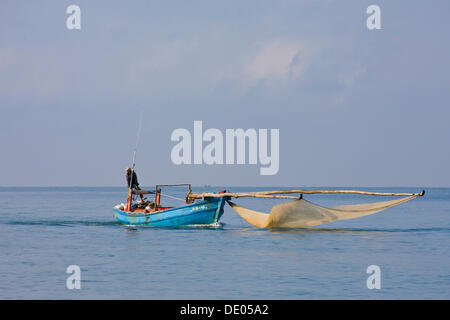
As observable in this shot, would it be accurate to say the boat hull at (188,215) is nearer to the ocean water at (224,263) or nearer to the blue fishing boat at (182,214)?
the blue fishing boat at (182,214)

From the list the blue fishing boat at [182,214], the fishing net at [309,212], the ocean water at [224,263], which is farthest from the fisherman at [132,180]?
the fishing net at [309,212]

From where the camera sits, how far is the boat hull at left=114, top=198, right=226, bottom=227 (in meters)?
28.1

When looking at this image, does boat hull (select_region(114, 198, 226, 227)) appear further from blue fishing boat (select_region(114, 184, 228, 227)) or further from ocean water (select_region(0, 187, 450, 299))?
ocean water (select_region(0, 187, 450, 299))

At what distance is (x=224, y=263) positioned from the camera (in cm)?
2177

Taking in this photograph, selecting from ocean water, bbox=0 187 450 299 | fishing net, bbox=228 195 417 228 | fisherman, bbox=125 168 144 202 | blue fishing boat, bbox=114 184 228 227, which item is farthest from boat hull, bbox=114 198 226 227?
fishing net, bbox=228 195 417 228

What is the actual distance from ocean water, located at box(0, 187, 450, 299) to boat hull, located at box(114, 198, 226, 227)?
0.69 meters

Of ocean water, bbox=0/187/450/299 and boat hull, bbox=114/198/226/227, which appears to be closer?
ocean water, bbox=0/187/450/299

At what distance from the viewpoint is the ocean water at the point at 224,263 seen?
17141mm

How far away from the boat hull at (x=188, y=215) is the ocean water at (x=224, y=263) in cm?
69
